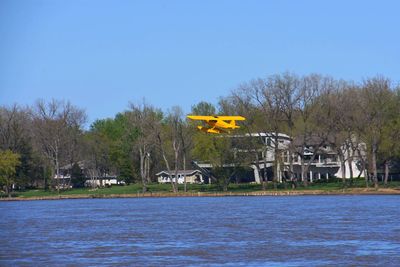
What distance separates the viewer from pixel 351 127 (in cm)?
9706

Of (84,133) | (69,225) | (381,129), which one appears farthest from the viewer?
(84,133)

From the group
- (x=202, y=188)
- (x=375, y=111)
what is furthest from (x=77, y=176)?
(x=375, y=111)

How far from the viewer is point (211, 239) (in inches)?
1642

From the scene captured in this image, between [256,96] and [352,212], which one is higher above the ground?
[256,96]

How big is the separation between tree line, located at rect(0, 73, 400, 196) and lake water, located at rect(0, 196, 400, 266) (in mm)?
33698

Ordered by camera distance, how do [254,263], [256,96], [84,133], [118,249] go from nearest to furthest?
1. [254,263]
2. [118,249]
3. [256,96]
4. [84,133]

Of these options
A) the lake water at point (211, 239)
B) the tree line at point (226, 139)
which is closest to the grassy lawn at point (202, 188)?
the tree line at point (226, 139)

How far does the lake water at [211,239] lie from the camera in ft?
111

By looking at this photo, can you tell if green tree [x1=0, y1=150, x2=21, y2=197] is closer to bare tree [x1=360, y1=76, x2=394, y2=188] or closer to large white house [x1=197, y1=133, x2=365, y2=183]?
large white house [x1=197, y1=133, x2=365, y2=183]

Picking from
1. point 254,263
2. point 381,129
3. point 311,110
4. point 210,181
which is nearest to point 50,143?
point 210,181

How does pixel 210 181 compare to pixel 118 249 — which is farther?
pixel 210 181

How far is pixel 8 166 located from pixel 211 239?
72403mm

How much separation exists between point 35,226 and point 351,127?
161 feet

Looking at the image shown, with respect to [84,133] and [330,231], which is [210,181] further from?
[330,231]
